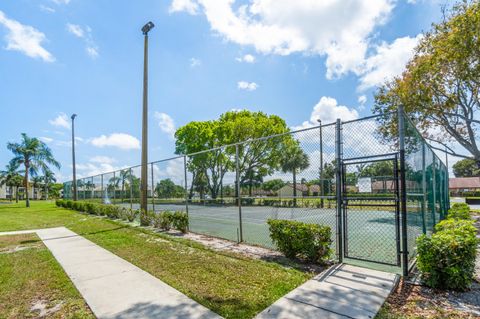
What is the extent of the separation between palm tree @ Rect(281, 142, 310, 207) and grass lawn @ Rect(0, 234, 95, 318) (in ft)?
13.6

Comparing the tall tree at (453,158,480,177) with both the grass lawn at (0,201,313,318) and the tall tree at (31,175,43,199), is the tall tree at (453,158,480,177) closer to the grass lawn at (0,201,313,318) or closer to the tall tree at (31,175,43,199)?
the grass lawn at (0,201,313,318)

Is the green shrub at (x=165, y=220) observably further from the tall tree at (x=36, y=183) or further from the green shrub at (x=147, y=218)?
the tall tree at (x=36, y=183)

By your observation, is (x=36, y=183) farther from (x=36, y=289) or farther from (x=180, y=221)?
(x=36, y=289)

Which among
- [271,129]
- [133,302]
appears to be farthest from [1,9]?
[271,129]

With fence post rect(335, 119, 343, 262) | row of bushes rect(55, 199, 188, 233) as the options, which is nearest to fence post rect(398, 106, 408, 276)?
fence post rect(335, 119, 343, 262)

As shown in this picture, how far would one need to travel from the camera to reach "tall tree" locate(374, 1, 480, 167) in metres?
11.3

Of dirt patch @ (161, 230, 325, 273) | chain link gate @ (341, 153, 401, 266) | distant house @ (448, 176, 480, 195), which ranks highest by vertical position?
chain link gate @ (341, 153, 401, 266)

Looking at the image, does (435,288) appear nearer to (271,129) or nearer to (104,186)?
(104,186)

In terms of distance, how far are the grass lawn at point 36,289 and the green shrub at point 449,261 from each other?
437 centimetres

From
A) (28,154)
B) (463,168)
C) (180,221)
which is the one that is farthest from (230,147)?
(463,168)

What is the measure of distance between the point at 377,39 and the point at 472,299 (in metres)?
9.63

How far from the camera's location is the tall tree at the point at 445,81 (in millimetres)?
11289

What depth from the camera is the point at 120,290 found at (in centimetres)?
407

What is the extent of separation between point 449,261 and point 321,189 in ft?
7.15
